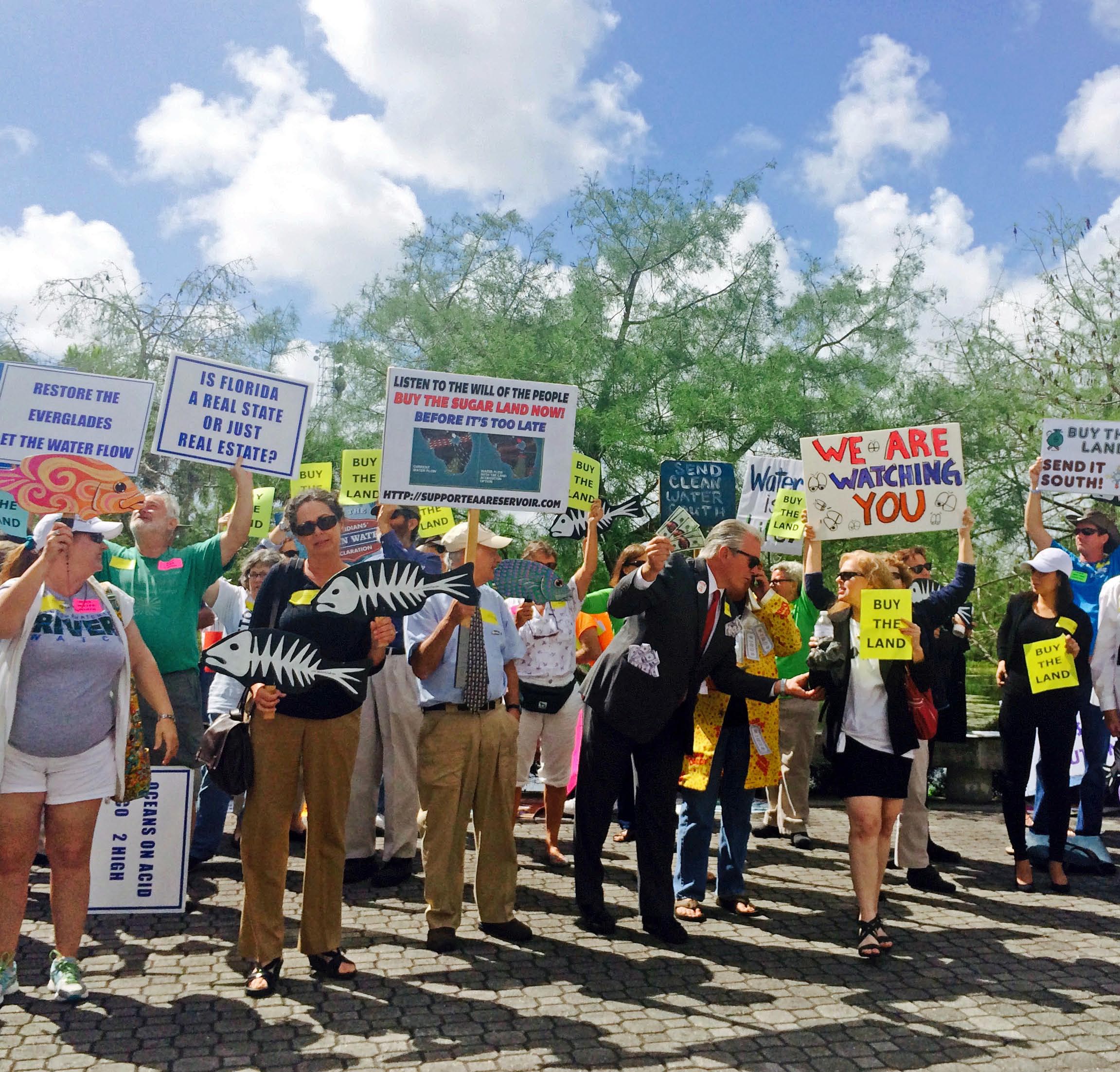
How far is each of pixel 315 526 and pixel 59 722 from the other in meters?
1.31

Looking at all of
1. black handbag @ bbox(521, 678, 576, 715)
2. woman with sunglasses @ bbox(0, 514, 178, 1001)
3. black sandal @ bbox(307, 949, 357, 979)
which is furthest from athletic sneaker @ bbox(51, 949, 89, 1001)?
black handbag @ bbox(521, 678, 576, 715)

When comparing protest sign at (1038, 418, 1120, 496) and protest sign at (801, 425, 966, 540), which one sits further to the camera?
protest sign at (1038, 418, 1120, 496)

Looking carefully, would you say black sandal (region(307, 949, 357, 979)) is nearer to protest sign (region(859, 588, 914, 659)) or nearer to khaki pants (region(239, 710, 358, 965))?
khaki pants (region(239, 710, 358, 965))

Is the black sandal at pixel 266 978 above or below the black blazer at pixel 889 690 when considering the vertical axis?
below

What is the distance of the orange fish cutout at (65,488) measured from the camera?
15.1 ft

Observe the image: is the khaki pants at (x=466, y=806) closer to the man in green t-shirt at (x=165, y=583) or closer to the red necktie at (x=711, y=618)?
the red necktie at (x=711, y=618)

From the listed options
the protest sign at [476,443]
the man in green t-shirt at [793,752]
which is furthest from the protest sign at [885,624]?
the man in green t-shirt at [793,752]

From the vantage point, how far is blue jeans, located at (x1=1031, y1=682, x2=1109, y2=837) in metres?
7.23

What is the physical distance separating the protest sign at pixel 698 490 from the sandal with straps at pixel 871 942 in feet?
14.8

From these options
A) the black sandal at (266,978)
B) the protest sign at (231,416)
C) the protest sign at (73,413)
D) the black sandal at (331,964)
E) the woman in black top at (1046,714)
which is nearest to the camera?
the black sandal at (266,978)

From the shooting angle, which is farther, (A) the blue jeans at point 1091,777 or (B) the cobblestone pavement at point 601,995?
(A) the blue jeans at point 1091,777

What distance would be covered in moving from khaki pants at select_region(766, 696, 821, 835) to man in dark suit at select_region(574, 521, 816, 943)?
2256 mm

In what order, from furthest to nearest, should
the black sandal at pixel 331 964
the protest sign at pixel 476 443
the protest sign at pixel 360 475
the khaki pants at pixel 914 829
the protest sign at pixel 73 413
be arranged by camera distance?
the protest sign at pixel 360 475
the khaki pants at pixel 914 829
the protest sign at pixel 73 413
the protest sign at pixel 476 443
the black sandal at pixel 331 964

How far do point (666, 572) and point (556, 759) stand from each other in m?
2.25
